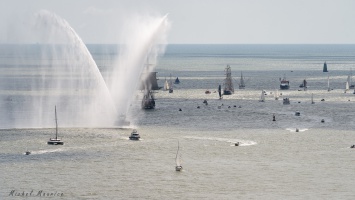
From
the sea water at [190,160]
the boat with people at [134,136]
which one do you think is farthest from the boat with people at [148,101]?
the boat with people at [134,136]

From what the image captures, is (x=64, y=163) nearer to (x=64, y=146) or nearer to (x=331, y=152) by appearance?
(x=64, y=146)

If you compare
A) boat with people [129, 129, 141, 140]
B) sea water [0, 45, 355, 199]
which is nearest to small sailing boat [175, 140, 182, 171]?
sea water [0, 45, 355, 199]

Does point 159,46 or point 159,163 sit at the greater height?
point 159,46

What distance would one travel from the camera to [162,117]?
160 m

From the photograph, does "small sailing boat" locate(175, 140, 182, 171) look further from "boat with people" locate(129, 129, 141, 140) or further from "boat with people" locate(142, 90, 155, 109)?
"boat with people" locate(142, 90, 155, 109)

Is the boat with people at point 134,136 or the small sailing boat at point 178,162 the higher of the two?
the boat with people at point 134,136

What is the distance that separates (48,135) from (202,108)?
57498mm

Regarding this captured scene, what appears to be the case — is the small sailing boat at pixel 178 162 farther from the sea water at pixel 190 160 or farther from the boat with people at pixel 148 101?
the boat with people at pixel 148 101

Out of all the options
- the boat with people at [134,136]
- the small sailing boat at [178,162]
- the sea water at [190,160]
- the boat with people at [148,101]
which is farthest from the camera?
the boat with people at [148,101]

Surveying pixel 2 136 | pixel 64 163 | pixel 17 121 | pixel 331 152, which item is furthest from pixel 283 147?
pixel 17 121

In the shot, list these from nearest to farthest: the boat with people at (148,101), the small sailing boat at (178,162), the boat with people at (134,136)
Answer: the small sailing boat at (178,162)
the boat with people at (134,136)
the boat with people at (148,101)

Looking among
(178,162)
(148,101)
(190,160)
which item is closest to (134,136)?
→ (190,160)

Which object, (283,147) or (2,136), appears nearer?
(283,147)

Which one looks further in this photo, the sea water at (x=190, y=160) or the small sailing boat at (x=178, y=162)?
the small sailing boat at (x=178, y=162)
